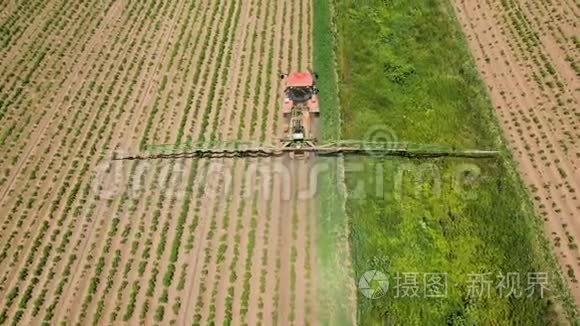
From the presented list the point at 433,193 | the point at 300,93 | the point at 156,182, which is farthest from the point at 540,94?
the point at 156,182

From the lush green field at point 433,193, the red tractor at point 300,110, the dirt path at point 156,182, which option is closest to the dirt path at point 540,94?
the lush green field at point 433,193

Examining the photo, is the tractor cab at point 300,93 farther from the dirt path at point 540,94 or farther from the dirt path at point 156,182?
the dirt path at point 540,94

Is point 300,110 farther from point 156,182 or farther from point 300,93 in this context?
point 156,182

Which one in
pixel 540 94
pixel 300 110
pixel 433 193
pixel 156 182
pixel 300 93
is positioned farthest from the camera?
pixel 540 94

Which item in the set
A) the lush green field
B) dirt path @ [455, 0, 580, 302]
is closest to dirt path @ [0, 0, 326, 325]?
the lush green field

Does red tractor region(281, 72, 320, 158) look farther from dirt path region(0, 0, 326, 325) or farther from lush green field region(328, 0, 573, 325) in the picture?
lush green field region(328, 0, 573, 325)
